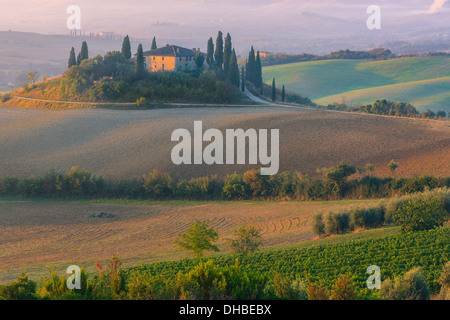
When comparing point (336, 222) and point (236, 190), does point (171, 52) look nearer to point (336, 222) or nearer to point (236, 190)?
point (236, 190)

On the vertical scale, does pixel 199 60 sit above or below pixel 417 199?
above

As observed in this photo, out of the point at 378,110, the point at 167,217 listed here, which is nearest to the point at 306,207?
the point at 167,217

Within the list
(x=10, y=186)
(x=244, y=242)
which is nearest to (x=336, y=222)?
(x=244, y=242)

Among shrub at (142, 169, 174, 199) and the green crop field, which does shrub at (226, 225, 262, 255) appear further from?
shrub at (142, 169, 174, 199)

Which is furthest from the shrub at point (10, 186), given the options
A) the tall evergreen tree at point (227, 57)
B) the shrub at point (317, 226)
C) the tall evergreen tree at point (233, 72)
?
the tall evergreen tree at point (227, 57)

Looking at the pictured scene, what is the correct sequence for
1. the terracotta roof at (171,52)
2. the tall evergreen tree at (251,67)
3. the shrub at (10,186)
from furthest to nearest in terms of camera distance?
the tall evergreen tree at (251,67), the terracotta roof at (171,52), the shrub at (10,186)

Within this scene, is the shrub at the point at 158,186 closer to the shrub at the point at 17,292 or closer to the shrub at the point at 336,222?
the shrub at the point at 336,222

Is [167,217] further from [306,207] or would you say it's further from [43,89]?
[43,89]
